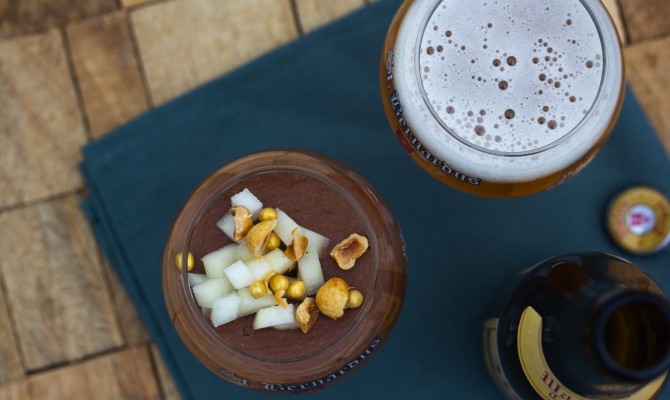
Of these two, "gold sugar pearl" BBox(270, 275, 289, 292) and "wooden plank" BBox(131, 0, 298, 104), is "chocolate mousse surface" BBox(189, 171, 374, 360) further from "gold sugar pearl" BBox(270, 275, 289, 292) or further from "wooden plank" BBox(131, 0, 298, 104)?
"wooden plank" BBox(131, 0, 298, 104)

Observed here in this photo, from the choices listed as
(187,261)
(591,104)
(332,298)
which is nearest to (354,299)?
(332,298)

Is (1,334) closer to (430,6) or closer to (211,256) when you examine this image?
(211,256)

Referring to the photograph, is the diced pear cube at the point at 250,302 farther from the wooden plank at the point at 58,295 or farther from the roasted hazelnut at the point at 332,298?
the wooden plank at the point at 58,295

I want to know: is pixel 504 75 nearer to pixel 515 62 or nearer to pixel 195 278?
pixel 515 62

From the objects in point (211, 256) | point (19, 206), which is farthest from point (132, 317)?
point (211, 256)

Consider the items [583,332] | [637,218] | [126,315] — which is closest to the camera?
[583,332]

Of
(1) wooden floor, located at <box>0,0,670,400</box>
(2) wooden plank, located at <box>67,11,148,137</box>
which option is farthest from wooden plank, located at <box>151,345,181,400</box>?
A: (2) wooden plank, located at <box>67,11,148,137</box>

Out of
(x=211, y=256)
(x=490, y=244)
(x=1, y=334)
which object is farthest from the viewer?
(x=1, y=334)
